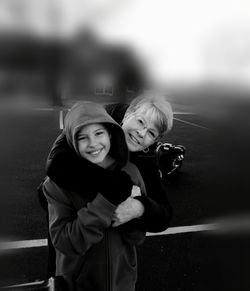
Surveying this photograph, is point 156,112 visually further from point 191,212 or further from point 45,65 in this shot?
point 191,212

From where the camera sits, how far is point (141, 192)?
1.84 ft

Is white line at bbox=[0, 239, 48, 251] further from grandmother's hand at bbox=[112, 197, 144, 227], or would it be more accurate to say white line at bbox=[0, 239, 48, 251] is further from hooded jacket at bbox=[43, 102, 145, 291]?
grandmother's hand at bbox=[112, 197, 144, 227]

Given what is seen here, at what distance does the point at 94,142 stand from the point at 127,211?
130mm

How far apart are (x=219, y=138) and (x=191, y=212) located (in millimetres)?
1099

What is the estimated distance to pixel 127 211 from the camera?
50 cm

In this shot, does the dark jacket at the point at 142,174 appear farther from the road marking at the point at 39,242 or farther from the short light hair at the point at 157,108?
the road marking at the point at 39,242

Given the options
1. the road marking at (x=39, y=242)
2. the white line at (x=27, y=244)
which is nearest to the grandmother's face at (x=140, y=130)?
the road marking at (x=39, y=242)

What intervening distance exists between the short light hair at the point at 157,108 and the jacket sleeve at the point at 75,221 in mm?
161

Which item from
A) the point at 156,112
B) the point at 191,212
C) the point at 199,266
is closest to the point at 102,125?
the point at 156,112

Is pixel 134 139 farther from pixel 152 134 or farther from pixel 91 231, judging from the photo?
pixel 91 231

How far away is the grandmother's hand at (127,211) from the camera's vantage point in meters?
0.49

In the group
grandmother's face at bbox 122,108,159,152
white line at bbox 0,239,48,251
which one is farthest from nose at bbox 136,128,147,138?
white line at bbox 0,239,48,251

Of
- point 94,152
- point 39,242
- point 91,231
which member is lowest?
point 39,242

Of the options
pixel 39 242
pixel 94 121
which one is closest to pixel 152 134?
pixel 94 121
